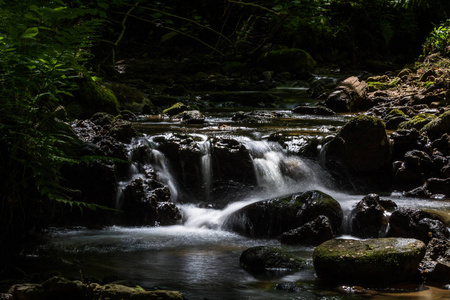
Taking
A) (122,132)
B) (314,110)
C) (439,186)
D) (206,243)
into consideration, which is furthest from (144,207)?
(314,110)

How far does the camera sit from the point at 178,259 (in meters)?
5.00

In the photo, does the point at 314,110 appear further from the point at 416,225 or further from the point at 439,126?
the point at 416,225

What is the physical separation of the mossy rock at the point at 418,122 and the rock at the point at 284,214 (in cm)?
360

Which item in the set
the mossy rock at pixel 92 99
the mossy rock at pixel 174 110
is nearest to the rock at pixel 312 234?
the mossy rock at pixel 92 99

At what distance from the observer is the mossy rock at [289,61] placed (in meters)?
17.7

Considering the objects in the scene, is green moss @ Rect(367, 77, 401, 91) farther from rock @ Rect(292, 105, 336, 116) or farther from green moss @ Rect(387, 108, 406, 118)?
green moss @ Rect(387, 108, 406, 118)

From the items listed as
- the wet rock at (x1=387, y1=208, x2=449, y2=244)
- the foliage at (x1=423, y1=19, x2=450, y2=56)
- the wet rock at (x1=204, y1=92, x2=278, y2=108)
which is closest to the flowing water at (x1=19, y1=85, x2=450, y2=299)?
the wet rock at (x1=387, y1=208, x2=449, y2=244)

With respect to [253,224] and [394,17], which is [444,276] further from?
[394,17]

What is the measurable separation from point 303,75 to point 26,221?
13877 mm

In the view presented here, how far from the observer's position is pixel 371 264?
13.9ft

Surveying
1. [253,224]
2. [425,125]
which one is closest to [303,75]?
[425,125]

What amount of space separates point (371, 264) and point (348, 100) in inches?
332

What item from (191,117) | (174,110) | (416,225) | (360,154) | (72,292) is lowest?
(72,292)

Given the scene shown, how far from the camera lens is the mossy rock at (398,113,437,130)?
8.80 meters
